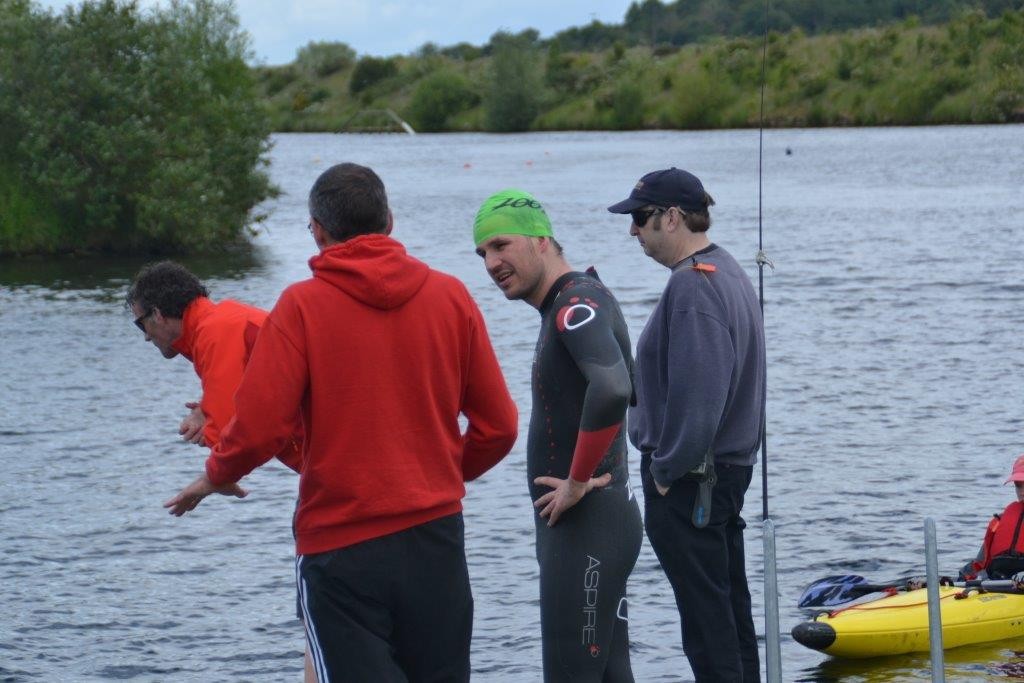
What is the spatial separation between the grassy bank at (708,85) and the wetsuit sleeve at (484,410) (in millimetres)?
69926

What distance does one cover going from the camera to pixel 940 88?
82.9 metres

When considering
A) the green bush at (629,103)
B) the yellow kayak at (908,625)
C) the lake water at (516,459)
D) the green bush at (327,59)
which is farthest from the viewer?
the green bush at (327,59)

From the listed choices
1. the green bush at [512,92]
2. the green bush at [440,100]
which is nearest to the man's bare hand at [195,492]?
the green bush at [512,92]

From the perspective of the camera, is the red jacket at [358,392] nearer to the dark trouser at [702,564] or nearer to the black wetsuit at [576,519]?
the black wetsuit at [576,519]

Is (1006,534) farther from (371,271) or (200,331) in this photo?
(371,271)

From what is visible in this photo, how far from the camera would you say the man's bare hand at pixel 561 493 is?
4.48 metres

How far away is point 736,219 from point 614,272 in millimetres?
9923

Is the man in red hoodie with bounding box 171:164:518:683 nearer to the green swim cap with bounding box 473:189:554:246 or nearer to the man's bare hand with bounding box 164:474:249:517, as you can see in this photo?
the man's bare hand with bounding box 164:474:249:517

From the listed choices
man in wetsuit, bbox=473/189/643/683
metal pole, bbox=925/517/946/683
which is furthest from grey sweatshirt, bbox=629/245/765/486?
metal pole, bbox=925/517/946/683

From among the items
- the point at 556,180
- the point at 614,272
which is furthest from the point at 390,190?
the point at 614,272

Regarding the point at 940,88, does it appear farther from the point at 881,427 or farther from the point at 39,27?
the point at 881,427

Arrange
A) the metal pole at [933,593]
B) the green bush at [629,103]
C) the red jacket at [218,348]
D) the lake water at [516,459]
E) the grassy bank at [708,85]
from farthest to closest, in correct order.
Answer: the green bush at [629,103]
the grassy bank at [708,85]
the lake water at [516,459]
the red jacket at [218,348]
the metal pole at [933,593]

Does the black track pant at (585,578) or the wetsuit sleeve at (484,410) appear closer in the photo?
the wetsuit sleeve at (484,410)

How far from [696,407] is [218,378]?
1.58 m
